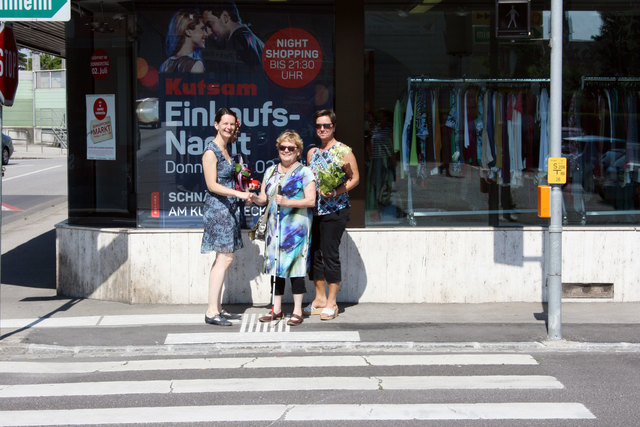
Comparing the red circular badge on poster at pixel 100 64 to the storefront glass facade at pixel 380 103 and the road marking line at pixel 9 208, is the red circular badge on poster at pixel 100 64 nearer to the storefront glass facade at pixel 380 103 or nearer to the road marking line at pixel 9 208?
the storefront glass facade at pixel 380 103

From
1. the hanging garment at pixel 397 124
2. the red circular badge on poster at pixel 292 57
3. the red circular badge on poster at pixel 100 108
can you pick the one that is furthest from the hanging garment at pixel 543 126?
the red circular badge on poster at pixel 100 108

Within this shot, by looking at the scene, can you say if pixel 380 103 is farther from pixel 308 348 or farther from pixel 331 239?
pixel 308 348

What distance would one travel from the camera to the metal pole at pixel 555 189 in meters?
7.28

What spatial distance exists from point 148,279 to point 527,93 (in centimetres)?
488

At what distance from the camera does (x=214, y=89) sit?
948cm

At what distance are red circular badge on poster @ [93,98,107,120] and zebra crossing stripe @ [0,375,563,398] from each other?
4.23 meters

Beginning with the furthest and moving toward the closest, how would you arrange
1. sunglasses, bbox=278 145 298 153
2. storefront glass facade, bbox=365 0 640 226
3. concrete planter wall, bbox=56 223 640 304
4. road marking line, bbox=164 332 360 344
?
storefront glass facade, bbox=365 0 640 226, concrete planter wall, bbox=56 223 640 304, sunglasses, bbox=278 145 298 153, road marking line, bbox=164 332 360 344

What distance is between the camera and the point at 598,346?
7.38m

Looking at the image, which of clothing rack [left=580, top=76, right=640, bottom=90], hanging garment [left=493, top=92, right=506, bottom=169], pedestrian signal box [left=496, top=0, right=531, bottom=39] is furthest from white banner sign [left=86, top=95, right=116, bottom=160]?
clothing rack [left=580, top=76, right=640, bottom=90]

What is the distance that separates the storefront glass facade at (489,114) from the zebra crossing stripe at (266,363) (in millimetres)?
2698

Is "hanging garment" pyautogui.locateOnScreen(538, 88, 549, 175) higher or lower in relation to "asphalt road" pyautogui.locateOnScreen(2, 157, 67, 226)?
higher

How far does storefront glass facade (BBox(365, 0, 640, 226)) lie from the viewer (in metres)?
9.55

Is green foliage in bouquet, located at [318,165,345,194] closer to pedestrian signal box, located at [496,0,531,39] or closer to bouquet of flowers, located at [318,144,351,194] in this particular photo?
bouquet of flowers, located at [318,144,351,194]

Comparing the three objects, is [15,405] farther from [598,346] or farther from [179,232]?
[598,346]
